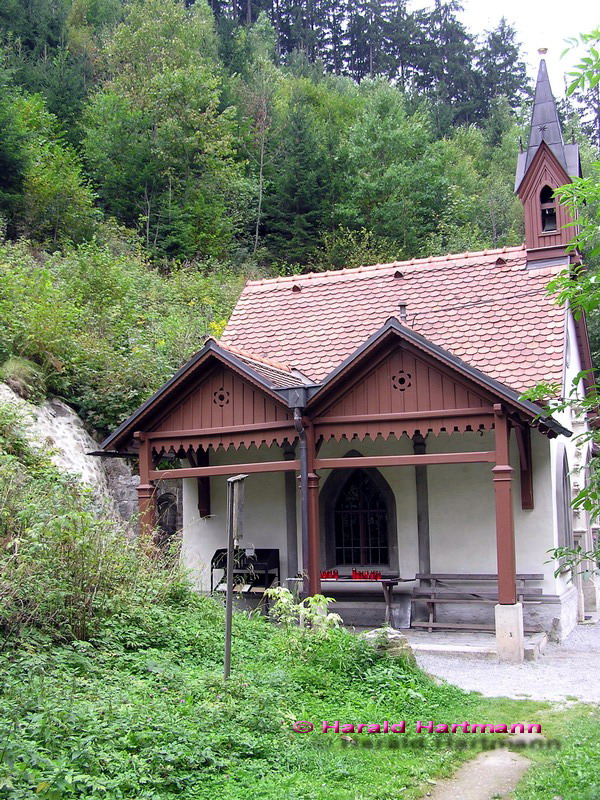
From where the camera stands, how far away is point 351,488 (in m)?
13.9

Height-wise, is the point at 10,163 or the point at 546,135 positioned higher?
the point at 10,163

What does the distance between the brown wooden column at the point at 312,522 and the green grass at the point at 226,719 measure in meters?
2.98

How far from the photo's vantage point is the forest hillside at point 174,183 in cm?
1689

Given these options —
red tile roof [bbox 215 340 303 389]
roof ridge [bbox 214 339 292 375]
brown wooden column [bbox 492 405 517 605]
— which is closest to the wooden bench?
brown wooden column [bbox 492 405 517 605]

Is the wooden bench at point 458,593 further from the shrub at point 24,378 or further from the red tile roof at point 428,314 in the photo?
the shrub at point 24,378

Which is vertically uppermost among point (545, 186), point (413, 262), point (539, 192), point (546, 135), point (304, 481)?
point (546, 135)

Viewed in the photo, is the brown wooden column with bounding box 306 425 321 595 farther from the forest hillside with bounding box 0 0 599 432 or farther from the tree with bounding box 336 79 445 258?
the tree with bounding box 336 79 445 258

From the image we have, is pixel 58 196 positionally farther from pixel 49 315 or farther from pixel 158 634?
pixel 158 634

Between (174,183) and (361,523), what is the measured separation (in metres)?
22.9

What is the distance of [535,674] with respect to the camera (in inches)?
375

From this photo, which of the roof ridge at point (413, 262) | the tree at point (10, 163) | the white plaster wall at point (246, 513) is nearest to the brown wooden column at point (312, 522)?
the white plaster wall at point (246, 513)

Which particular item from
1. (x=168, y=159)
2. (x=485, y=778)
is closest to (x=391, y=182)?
(x=168, y=159)

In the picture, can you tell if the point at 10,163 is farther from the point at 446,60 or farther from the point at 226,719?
the point at 446,60

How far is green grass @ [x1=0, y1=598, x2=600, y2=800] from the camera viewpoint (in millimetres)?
4887
